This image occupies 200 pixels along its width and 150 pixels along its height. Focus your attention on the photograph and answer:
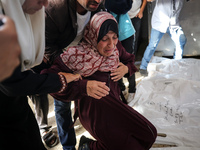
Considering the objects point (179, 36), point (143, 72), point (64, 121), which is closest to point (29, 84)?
point (64, 121)

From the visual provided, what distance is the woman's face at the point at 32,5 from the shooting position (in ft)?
1.76

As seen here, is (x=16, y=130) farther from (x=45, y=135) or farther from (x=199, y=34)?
(x=199, y=34)

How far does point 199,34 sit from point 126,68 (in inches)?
86.9

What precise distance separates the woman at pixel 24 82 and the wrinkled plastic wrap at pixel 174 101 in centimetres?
104

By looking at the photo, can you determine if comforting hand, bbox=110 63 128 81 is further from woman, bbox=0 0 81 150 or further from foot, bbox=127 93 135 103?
foot, bbox=127 93 135 103

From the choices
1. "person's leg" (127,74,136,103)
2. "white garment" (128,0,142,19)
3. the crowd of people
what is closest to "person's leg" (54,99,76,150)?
the crowd of people

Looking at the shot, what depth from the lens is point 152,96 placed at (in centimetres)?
183

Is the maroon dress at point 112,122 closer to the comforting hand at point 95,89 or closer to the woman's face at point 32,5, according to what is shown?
the comforting hand at point 95,89

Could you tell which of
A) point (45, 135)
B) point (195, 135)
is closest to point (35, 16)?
point (45, 135)

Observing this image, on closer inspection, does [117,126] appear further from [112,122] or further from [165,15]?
[165,15]

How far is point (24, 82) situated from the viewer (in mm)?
582

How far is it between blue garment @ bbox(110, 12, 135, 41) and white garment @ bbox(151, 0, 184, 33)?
0.86 meters

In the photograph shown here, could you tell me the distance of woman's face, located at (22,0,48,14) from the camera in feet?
1.76

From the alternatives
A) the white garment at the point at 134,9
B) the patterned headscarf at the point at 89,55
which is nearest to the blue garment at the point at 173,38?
the white garment at the point at 134,9
